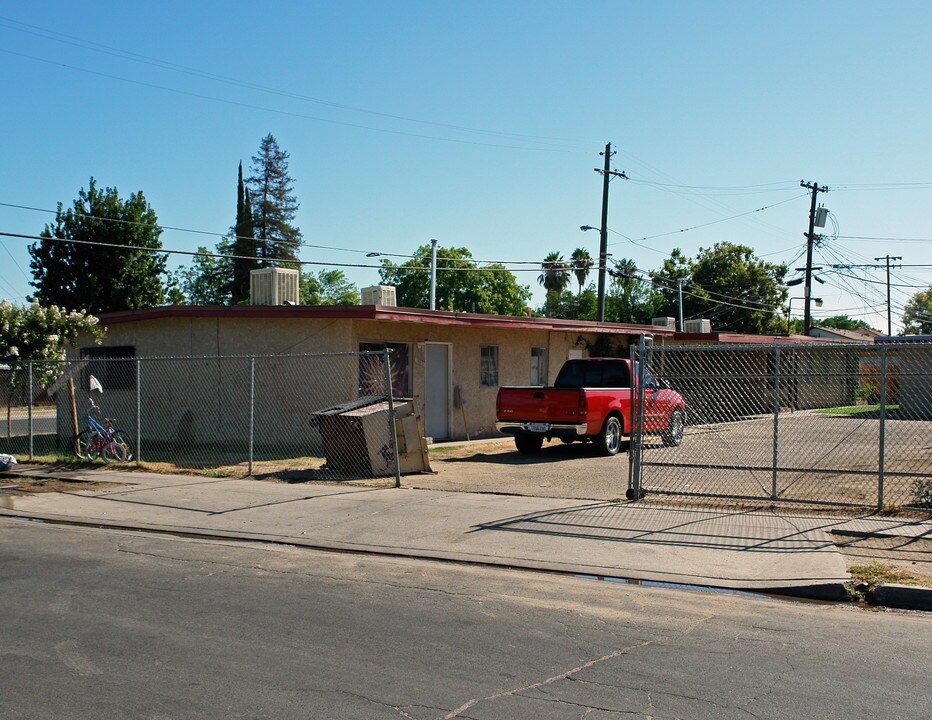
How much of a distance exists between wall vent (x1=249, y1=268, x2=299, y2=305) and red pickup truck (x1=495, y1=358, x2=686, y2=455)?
17.3 feet

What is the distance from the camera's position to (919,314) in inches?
2635

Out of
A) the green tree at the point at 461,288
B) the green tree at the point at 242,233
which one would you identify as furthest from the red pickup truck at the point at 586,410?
the green tree at the point at 461,288

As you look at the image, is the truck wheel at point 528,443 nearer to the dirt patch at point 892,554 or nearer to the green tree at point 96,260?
the dirt patch at point 892,554

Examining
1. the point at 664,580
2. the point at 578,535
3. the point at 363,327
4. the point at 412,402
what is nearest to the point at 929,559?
the point at 664,580

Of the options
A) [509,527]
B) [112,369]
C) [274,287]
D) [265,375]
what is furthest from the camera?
[112,369]

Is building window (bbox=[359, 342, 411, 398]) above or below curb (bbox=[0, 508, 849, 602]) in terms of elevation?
above

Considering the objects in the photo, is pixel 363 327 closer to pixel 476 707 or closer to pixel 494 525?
pixel 494 525

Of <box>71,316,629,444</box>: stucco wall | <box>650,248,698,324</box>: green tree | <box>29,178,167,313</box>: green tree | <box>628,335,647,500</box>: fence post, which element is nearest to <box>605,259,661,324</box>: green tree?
<box>650,248,698,324</box>: green tree

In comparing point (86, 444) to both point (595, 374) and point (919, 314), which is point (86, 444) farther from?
point (919, 314)

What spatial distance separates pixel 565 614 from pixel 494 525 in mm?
3325

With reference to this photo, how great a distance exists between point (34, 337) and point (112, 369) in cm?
316

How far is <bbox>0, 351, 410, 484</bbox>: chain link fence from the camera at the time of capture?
13547mm

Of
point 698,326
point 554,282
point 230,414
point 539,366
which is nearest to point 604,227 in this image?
point 698,326

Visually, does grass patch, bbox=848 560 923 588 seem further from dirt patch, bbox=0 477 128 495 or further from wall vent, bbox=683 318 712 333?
wall vent, bbox=683 318 712 333
